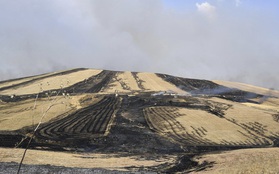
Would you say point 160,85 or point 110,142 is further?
point 160,85

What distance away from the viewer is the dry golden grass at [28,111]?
5697 cm

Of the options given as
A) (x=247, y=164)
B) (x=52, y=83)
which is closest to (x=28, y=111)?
(x=52, y=83)

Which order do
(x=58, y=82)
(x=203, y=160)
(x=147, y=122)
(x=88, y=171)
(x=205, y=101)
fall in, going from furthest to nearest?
(x=58, y=82) < (x=205, y=101) < (x=147, y=122) < (x=203, y=160) < (x=88, y=171)

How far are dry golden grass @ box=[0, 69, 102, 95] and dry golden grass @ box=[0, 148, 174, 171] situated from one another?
46773mm

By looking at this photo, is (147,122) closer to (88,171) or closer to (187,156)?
(187,156)

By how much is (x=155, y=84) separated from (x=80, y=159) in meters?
73.0

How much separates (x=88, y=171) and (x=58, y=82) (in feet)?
251

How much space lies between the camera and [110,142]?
4772 cm

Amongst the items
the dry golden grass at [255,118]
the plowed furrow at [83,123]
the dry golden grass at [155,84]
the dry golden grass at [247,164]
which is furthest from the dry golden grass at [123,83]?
the dry golden grass at [247,164]

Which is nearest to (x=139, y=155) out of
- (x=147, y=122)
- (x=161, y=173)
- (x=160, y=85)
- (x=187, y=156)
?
(x=187, y=156)

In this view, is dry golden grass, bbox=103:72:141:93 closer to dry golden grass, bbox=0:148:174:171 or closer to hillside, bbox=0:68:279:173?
hillside, bbox=0:68:279:173

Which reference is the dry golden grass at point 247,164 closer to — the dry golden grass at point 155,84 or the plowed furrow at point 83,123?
the plowed furrow at point 83,123

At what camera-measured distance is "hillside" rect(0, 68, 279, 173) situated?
109 feet

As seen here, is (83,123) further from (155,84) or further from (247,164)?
(155,84)
